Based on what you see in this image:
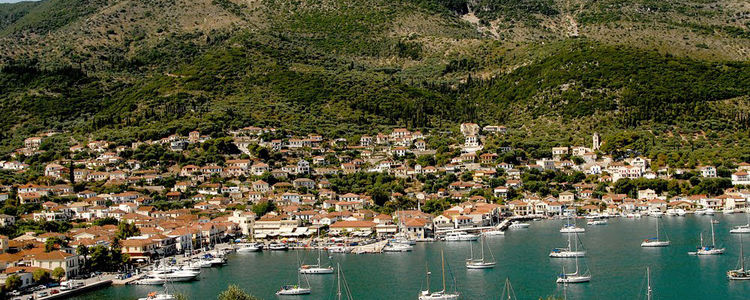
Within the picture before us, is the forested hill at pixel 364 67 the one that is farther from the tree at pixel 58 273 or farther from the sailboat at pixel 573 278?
the sailboat at pixel 573 278

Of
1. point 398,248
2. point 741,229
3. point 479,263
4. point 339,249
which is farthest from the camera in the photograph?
point 741,229

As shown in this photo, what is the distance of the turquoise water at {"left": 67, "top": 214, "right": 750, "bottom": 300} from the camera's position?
4291cm

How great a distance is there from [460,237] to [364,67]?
8054 centimetres

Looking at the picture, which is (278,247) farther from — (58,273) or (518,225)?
(518,225)

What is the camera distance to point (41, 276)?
46781 mm

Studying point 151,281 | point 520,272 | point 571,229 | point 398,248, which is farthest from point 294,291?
point 571,229

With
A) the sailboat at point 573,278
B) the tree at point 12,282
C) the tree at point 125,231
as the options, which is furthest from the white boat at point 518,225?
the tree at point 12,282

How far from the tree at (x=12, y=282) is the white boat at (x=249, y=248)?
18.7 m

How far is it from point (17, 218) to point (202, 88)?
174ft

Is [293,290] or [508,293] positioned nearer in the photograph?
[508,293]

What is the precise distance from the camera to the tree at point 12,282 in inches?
1721

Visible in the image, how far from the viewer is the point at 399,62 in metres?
146

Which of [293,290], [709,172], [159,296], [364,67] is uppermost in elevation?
[364,67]

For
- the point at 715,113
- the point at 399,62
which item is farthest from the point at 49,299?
the point at 399,62
